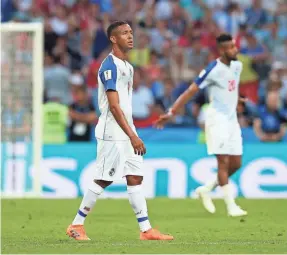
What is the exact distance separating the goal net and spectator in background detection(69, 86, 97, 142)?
1.60 m

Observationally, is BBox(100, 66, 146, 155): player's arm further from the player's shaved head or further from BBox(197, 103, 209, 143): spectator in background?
BBox(197, 103, 209, 143): spectator in background

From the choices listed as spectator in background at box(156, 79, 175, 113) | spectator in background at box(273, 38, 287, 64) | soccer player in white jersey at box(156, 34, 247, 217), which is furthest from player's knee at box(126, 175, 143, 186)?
spectator in background at box(273, 38, 287, 64)

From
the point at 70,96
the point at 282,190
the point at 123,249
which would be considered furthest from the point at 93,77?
the point at 123,249

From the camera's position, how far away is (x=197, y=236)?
36.6 feet

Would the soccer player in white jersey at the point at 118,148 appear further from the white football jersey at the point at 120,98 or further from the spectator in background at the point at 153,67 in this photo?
the spectator in background at the point at 153,67

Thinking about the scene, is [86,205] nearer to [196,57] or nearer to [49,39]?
[196,57]

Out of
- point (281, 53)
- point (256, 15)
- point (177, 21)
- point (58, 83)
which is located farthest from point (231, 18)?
point (58, 83)

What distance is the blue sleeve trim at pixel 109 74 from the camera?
1038cm

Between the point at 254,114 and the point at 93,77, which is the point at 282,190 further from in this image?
the point at 93,77

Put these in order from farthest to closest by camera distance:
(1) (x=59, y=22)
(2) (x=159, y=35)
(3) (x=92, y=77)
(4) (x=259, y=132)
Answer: (2) (x=159, y=35) → (1) (x=59, y=22) → (3) (x=92, y=77) → (4) (x=259, y=132)

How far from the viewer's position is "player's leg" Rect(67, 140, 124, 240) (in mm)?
10562

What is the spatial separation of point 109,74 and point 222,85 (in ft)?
13.2

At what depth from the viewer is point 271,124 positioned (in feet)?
65.5

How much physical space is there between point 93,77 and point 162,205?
21.2 feet
